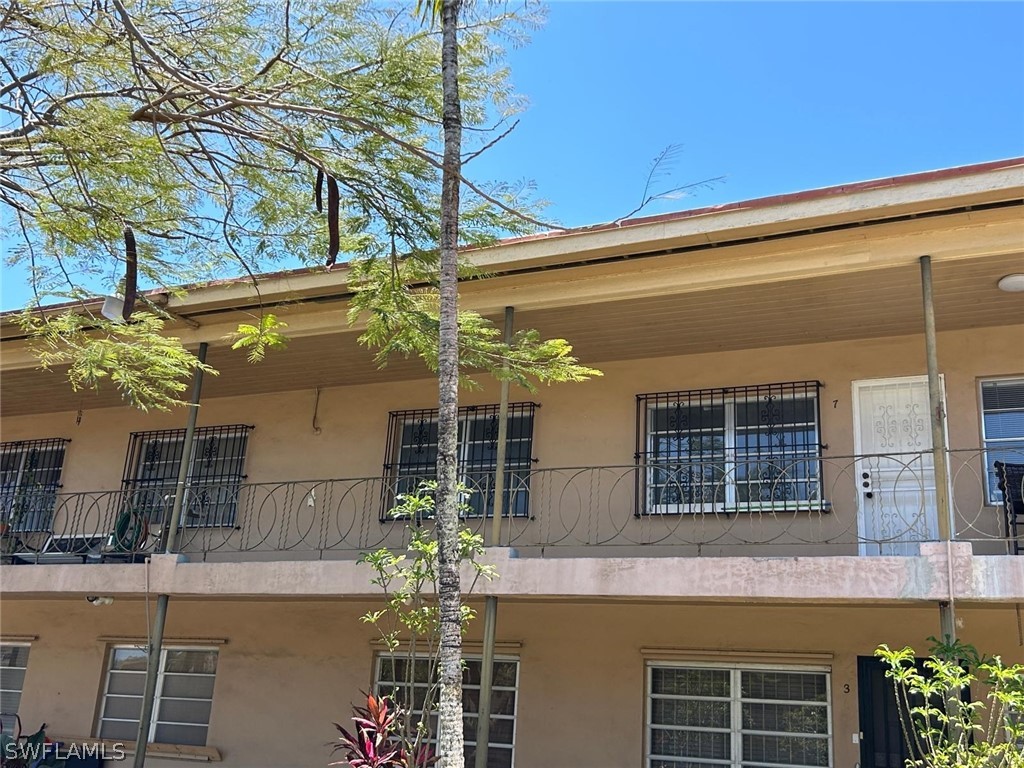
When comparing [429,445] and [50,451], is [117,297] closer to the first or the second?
[429,445]

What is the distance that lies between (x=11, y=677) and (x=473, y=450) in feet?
24.1

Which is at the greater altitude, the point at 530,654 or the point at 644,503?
the point at 644,503

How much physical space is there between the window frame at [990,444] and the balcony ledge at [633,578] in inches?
76.4

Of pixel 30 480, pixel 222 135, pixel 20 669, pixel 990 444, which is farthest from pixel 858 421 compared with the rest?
pixel 30 480

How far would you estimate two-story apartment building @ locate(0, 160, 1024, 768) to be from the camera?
24.5 ft

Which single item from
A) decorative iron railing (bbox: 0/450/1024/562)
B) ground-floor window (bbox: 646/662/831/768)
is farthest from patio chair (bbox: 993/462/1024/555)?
ground-floor window (bbox: 646/662/831/768)

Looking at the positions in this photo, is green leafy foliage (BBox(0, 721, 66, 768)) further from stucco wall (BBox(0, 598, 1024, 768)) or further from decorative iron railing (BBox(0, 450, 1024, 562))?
decorative iron railing (BBox(0, 450, 1024, 562))

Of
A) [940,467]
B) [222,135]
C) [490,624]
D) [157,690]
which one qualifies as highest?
Result: [222,135]

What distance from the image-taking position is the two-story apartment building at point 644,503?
24.5ft

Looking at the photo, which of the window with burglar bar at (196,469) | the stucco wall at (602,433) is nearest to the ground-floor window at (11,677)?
the stucco wall at (602,433)

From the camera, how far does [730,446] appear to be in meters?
9.54

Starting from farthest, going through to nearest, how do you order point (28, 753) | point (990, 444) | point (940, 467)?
point (28, 753) → point (990, 444) → point (940, 467)

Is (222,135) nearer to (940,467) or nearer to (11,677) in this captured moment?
(940,467)

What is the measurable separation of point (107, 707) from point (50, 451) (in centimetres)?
384
